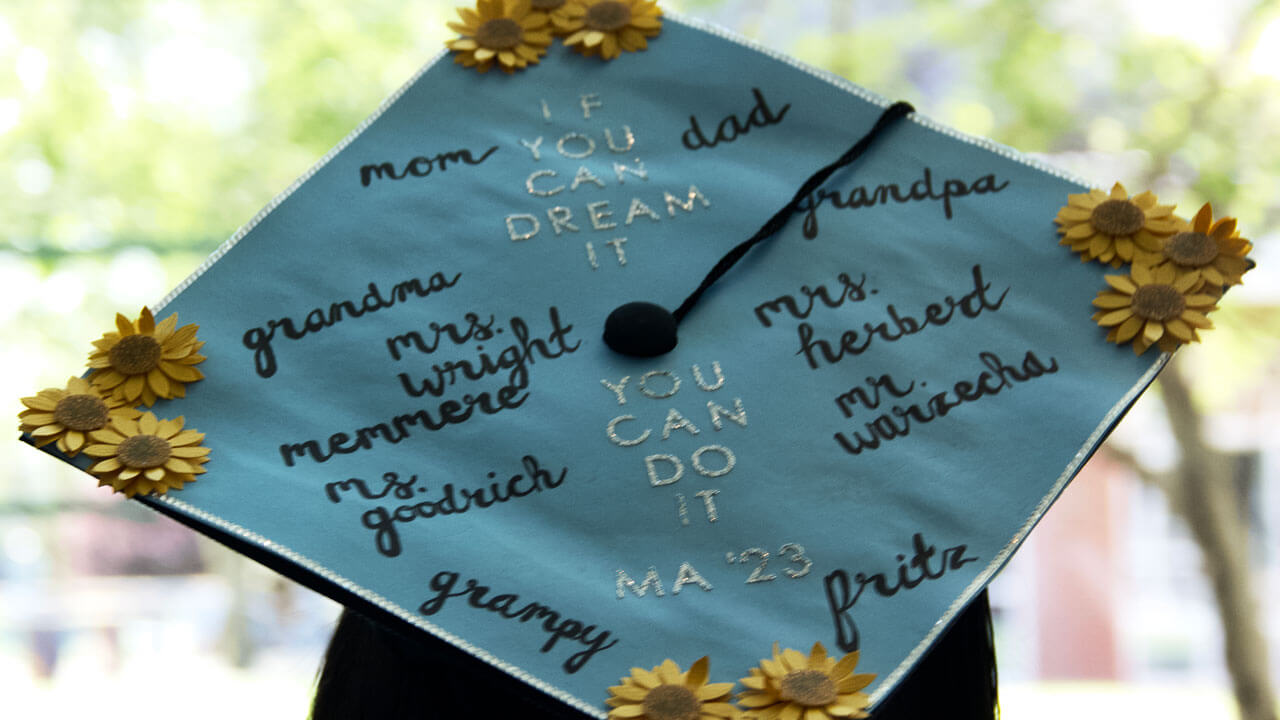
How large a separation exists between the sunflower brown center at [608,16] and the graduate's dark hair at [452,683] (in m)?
0.53

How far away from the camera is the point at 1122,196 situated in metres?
0.86

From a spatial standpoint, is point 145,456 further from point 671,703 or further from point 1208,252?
point 1208,252

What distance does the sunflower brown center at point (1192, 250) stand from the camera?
2.66ft

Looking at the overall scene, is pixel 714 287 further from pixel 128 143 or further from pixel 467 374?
pixel 128 143

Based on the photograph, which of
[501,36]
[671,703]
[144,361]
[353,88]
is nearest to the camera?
[671,703]

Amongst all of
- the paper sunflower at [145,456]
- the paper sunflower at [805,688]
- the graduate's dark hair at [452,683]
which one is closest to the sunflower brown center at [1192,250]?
the graduate's dark hair at [452,683]

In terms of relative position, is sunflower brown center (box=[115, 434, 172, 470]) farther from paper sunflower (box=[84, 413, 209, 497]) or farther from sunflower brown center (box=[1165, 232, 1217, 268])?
sunflower brown center (box=[1165, 232, 1217, 268])

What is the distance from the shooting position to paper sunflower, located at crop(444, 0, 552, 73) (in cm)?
94

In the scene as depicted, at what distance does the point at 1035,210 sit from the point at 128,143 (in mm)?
3398

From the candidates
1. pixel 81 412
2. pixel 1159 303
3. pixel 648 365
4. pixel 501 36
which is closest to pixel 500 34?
pixel 501 36

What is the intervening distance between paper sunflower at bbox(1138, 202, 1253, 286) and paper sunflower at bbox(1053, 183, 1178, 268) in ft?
0.05

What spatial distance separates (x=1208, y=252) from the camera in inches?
31.9

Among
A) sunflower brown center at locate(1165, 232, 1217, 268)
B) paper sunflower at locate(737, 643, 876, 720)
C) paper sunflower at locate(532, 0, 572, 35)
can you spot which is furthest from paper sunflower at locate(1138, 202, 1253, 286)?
paper sunflower at locate(532, 0, 572, 35)

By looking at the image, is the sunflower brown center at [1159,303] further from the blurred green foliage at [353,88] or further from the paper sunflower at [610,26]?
the blurred green foliage at [353,88]
